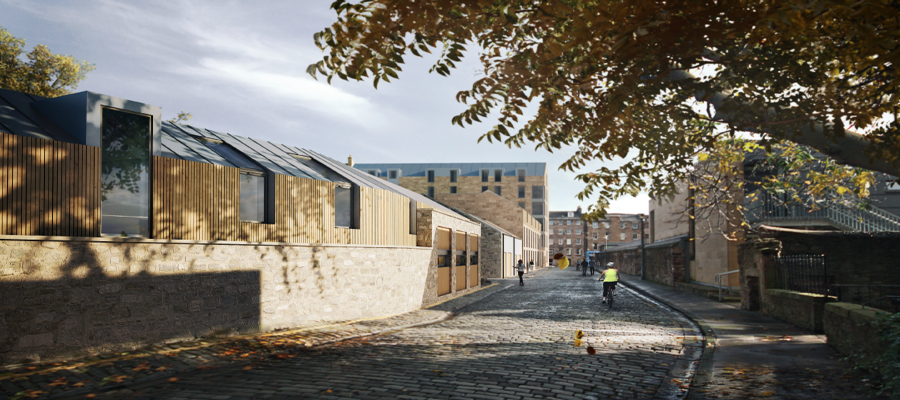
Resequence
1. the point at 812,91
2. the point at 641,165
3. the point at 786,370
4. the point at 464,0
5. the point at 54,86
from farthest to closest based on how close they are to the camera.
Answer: the point at 54,86
the point at 641,165
the point at 812,91
the point at 786,370
the point at 464,0

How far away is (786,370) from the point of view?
7.86 metres

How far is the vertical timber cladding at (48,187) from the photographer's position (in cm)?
838

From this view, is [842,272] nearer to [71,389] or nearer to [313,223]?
[313,223]

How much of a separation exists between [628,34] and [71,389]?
25.6ft

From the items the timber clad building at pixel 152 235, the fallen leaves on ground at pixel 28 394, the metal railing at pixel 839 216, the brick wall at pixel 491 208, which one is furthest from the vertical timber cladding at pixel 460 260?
the brick wall at pixel 491 208

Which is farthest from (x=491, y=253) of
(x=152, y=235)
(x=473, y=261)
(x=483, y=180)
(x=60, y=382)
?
(x=483, y=180)

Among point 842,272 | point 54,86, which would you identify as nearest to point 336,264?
point 842,272

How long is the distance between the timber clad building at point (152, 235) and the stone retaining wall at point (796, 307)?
Answer: 1064 cm

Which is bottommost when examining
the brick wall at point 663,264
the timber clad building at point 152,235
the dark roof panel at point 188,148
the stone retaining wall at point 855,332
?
the brick wall at point 663,264

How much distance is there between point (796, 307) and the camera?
507 inches

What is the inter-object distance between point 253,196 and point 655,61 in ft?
31.4

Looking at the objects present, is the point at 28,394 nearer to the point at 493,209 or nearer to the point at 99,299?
the point at 99,299

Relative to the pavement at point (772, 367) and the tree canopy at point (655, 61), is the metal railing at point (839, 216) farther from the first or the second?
the tree canopy at point (655, 61)

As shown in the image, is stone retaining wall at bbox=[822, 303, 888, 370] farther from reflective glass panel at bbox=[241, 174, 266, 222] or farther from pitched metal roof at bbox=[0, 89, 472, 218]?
pitched metal roof at bbox=[0, 89, 472, 218]
